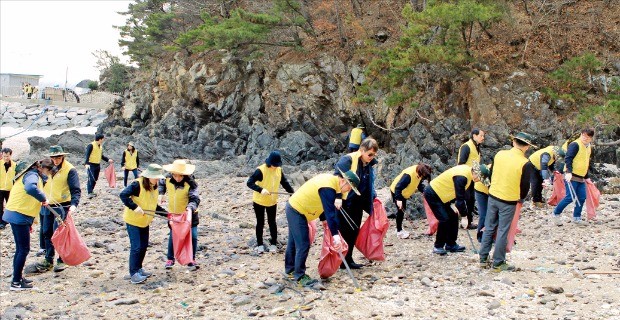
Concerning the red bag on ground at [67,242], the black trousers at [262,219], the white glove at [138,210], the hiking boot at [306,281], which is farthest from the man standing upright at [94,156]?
the hiking boot at [306,281]

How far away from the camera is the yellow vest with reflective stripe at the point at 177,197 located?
291 inches

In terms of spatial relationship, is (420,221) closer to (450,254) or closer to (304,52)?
(450,254)

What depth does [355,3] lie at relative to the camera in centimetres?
2697

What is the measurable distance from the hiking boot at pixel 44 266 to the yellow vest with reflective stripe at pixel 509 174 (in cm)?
620

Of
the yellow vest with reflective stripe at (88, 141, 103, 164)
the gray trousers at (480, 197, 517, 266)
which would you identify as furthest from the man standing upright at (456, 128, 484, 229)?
the yellow vest with reflective stripe at (88, 141, 103, 164)

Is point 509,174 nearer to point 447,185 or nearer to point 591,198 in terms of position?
point 447,185

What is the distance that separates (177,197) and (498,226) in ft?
13.7

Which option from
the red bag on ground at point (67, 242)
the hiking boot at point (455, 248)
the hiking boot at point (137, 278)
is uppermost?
the hiking boot at point (455, 248)

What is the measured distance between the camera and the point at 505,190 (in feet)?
21.5

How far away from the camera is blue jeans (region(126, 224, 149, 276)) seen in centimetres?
698

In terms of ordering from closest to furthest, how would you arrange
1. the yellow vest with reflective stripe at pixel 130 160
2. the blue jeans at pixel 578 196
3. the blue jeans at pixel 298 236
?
the blue jeans at pixel 298 236 < the blue jeans at pixel 578 196 < the yellow vest with reflective stripe at pixel 130 160

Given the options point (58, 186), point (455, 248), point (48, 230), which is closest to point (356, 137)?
point (455, 248)

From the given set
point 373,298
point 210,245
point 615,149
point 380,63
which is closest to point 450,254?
point 373,298

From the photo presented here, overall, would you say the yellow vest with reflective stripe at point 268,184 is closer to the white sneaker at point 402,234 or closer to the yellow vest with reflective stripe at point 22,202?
the white sneaker at point 402,234
